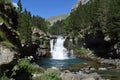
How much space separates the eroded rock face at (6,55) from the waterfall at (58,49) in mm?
78181

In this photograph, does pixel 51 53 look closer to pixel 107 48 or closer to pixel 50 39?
pixel 50 39

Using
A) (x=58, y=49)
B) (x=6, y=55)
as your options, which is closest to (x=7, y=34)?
(x=6, y=55)

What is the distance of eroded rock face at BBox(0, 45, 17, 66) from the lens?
892 inches

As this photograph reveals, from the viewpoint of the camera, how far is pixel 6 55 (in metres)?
23.0

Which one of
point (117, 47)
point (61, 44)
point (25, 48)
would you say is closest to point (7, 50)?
point (117, 47)

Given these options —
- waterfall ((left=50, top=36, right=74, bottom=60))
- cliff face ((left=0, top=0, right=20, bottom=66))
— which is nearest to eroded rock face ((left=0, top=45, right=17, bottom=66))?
cliff face ((left=0, top=0, right=20, bottom=66))

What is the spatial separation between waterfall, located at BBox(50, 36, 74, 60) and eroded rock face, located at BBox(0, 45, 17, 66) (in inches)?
3078

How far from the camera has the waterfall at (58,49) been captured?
103250 mm

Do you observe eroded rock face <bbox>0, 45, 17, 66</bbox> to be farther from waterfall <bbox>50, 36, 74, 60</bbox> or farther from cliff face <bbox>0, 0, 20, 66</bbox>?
waterfall <bbox>50, 36, 74, 60</bbox>

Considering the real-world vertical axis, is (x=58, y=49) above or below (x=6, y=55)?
above

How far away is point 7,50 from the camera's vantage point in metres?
23.2

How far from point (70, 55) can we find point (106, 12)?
21304mm

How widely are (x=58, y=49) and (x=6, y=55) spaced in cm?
8602

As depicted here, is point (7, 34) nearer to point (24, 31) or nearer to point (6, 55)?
point (6, 55)
